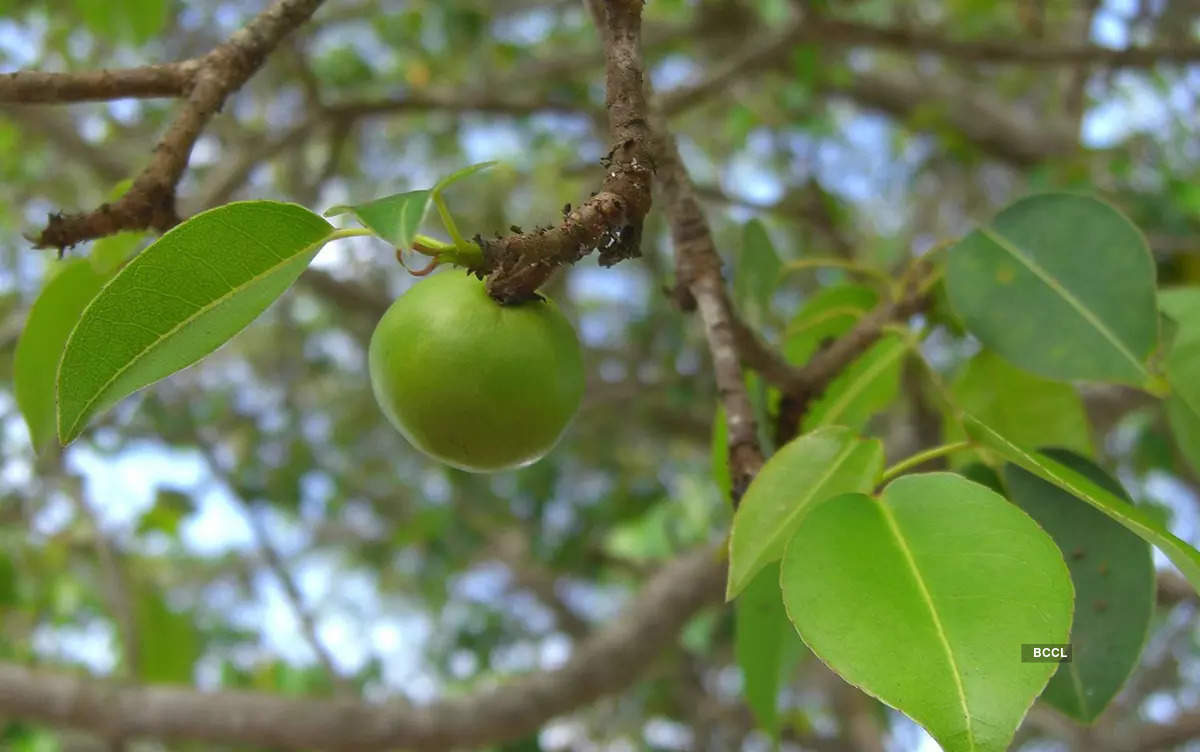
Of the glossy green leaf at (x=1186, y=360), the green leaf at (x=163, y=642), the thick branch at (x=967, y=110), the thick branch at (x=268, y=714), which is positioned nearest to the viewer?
the glossy green leaf at (x=1186, y=360)

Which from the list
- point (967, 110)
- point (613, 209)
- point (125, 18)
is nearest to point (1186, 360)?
point (613, 209)

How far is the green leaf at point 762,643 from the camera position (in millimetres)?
1216

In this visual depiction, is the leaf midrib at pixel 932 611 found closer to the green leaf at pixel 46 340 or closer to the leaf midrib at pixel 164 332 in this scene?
the leaf midrib at pixel 164 332

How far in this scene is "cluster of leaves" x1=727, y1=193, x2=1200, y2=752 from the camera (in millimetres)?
735

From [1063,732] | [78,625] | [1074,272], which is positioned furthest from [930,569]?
[78,625]

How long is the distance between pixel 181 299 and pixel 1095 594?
36.1 inches

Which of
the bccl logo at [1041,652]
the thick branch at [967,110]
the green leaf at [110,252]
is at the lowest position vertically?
the bccl logo at [1041,652]

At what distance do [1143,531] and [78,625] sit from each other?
5.15m

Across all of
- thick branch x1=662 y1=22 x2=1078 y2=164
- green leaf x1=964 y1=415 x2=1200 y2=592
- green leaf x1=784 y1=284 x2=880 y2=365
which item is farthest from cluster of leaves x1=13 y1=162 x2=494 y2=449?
thick branch x1=662 y1=22 x2=1078 y2=164

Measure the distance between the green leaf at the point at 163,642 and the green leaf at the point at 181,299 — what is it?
2.17 m

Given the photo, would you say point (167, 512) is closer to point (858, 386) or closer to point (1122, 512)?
point (858, 386)

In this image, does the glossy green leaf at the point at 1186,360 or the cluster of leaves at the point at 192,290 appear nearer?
the cluster of leaves at the point at 192,290

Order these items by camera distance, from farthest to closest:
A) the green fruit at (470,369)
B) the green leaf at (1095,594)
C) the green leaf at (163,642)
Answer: the green leaf at (163,642) < the green leaf at (1095,594) < the green fruit at (470,369)

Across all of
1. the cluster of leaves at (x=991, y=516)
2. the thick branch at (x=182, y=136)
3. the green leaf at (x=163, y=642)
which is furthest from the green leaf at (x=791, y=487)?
the green leaf at (x=163, y=642)
